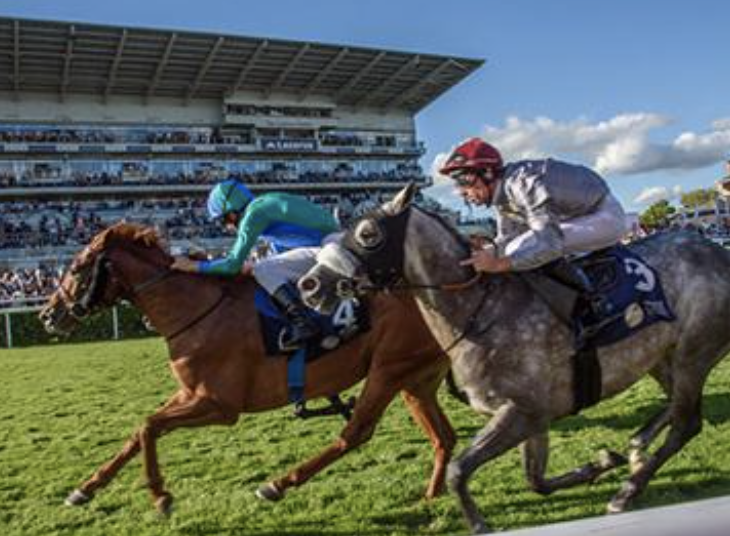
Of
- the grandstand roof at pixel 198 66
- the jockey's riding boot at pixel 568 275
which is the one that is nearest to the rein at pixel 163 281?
the jockey's riding boot at pixel 568 275

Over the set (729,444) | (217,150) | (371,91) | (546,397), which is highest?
(371,91)

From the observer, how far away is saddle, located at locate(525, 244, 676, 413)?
3.39 meters

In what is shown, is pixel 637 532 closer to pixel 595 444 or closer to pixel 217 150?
pixel 595 444

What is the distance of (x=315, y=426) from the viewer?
679 centimetres

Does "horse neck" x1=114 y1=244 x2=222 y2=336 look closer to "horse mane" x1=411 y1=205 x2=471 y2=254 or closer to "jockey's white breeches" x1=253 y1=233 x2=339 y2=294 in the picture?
"jockey's white breeches" x1=253 y1=233 x2=339 y2=294

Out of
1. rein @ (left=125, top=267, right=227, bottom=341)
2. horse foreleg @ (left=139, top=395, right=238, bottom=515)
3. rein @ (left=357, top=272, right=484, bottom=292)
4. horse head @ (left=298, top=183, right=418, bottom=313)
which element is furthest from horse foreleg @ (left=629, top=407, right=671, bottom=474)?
rein @ (left=125, top=267, right=227, bottom=341)

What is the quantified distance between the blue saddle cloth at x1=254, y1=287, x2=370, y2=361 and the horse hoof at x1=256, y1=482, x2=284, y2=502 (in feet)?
2.18

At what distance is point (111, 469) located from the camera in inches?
169

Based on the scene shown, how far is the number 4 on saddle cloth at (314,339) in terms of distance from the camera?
14.3 ft

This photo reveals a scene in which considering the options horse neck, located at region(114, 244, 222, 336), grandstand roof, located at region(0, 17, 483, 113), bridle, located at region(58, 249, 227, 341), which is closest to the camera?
horse neck, located at region(114, 244, 222, 336)

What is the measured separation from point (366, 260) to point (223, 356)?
134 cm

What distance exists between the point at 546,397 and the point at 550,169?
91 centimetres

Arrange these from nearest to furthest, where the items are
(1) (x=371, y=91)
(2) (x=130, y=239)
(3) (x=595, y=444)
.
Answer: (2) (x=130, y=239), (3) (x=595, y=444), (1) (x=371, y=91)

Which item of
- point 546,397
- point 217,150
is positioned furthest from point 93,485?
point 217,150
